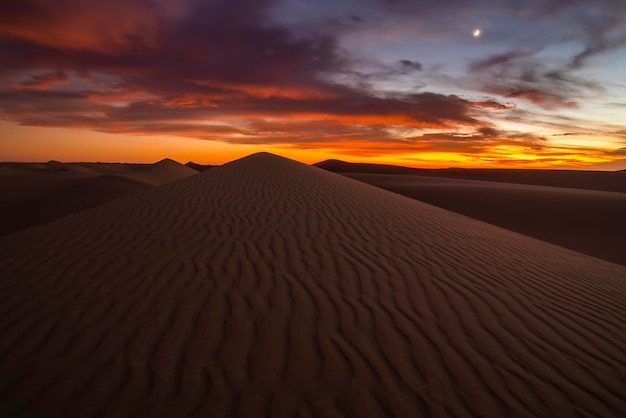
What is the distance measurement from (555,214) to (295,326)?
18.8m

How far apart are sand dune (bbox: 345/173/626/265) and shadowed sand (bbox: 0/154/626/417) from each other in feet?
28.8

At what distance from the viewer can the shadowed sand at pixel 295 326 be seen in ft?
9.04

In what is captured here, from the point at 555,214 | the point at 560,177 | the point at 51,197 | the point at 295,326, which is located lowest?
the point at 51,197

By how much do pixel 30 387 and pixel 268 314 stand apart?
203cm

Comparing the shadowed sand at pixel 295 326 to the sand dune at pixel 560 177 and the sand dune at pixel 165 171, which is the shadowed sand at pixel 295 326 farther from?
the sand dune at pixel 560 177

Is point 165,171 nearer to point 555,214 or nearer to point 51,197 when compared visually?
point 51,197

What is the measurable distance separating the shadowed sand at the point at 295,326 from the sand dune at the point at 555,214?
8.79m

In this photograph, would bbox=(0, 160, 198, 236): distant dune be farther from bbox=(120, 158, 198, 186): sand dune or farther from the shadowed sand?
the shadowed sand

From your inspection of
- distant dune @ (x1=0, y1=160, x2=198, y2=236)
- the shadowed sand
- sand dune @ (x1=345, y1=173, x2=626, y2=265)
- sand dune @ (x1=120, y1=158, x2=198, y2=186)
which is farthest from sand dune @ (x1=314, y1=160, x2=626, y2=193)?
distant dune @ (x1=0, y1=160, x2=198, y2=236)

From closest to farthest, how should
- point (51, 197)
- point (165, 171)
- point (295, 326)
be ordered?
point (295, 326)
point (51, 197)
point (165, 171)

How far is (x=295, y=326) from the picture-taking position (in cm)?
361

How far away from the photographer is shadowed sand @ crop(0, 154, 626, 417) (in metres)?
2.75

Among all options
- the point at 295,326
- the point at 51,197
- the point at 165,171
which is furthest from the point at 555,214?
the point at 165,171

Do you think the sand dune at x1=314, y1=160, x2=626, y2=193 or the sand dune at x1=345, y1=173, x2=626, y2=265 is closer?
the sand dune at x1=345, y1=173, x2=626, y2=265
